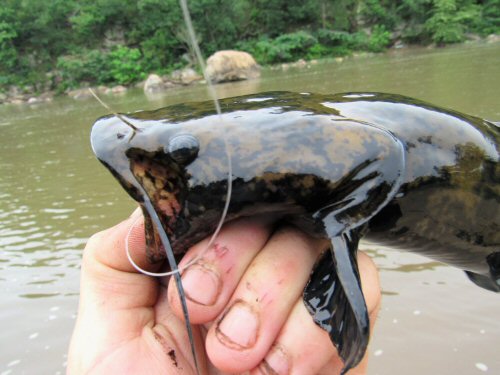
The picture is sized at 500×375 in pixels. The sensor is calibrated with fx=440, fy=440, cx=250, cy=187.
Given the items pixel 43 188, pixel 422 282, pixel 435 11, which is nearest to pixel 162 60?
pixel 435 11

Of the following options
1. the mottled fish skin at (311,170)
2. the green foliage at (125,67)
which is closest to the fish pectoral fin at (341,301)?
the mottled fish skin at (311,170)

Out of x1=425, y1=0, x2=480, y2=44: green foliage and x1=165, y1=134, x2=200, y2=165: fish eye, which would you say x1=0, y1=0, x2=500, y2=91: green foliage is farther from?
x1=165, y1=134, x2=200, y2=165: fish eye

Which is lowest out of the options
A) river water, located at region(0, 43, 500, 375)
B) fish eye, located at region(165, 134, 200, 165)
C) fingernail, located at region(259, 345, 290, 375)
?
river water, located at region(0, 43, 500, 375)

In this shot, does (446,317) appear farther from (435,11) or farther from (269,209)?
(435,11)

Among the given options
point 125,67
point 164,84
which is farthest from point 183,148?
point 125,67

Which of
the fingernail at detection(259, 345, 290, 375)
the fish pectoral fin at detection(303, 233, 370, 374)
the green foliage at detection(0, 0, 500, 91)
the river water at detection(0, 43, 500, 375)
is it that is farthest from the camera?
the green foliage at detection(0, 0, 500, 91)

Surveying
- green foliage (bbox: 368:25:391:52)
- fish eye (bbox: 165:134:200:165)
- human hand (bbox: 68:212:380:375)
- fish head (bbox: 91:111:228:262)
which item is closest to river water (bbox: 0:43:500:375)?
human hand (bbox: 68:212:380:375)

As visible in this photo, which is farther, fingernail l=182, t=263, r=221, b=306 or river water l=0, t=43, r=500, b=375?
river water l=0, t=43, r=500, b=375
